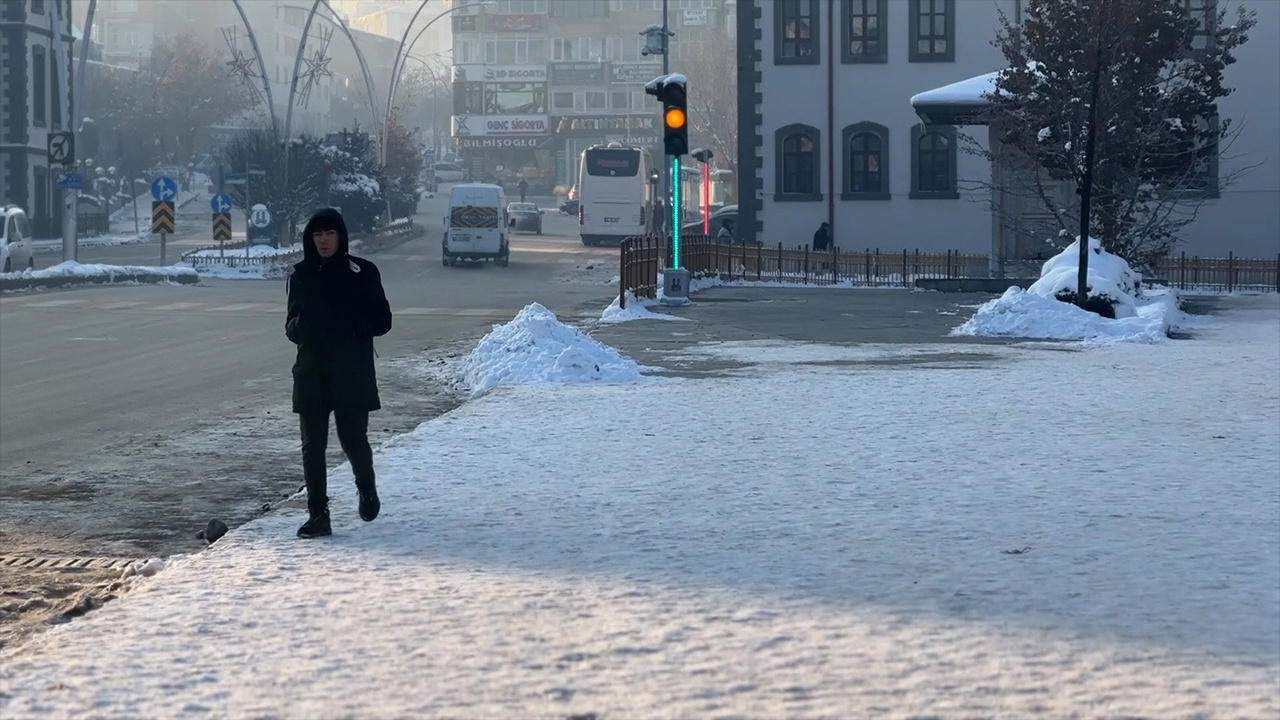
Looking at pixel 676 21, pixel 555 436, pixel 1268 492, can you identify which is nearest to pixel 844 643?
pixel 1268 492

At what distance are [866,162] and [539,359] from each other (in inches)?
1335

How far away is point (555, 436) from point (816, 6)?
128 feet

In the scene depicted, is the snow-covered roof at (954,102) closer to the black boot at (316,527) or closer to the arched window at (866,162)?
the arched window at (866,162)

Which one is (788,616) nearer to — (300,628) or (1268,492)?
(300,628)

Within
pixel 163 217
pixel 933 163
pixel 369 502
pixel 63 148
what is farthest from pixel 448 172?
pixel 369 502

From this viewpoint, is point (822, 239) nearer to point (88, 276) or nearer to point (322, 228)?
point (88, 276)

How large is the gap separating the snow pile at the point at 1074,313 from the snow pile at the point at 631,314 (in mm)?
4639

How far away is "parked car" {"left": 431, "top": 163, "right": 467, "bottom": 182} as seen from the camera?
437ft

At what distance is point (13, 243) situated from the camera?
134 feet

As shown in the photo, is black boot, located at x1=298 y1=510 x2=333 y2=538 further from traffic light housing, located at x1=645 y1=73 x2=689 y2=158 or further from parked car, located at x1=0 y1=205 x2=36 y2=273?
parked car, located at x1=0 y1=205 x2=36 y2=273

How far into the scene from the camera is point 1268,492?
9766 millimetres

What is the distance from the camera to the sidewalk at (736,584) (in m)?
5.62

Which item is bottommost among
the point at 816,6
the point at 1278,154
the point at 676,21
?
the point at 1278,154

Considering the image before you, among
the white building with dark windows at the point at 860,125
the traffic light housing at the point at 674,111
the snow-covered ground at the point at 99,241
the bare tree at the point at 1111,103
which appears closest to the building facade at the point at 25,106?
the snow-covered ground at the point at 99,241
